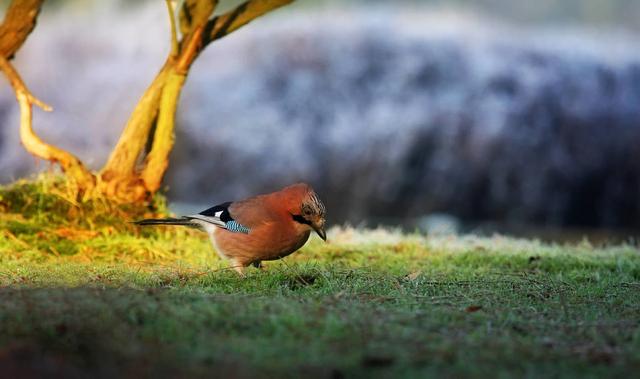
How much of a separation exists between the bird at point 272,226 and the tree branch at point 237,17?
263 centimetres

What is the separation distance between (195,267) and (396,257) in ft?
5.41

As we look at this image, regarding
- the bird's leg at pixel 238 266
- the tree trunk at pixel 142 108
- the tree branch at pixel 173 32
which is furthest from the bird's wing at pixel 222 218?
the tree branch at pixel 173 32

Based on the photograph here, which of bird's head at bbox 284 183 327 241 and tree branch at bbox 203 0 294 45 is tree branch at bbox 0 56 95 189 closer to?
tree branch at bbox 203 0 294 45

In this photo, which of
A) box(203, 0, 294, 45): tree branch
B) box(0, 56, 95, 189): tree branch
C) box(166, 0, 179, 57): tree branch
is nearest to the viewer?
box(166, 0, 179, 57): tree branch

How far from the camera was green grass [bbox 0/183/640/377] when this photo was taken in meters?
2.44

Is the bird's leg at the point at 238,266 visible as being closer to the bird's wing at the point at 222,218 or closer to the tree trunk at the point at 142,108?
the bird's wing at the point at 222,218

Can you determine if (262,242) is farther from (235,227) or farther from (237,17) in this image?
(237,17)

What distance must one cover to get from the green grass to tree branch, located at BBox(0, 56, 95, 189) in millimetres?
888

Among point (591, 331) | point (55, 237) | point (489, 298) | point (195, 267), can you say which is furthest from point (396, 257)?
point (591, 331)

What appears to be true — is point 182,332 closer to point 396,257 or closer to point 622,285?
point 622,285

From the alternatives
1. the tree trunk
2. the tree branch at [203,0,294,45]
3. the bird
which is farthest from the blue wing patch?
the tree branch at [203,0,294,45]

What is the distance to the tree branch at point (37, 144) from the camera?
650cm

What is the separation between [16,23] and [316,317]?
16.1ft

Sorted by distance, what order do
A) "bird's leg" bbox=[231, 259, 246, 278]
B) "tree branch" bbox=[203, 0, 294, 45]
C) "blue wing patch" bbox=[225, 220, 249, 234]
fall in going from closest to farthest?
1. "blue wing patch" bbox=[225, 220, 249, 234]
2. "bird's leg" bbox=[231, 259, 246, 278]
3. "tree branch" bbox=[203, 0, 294, 45]
